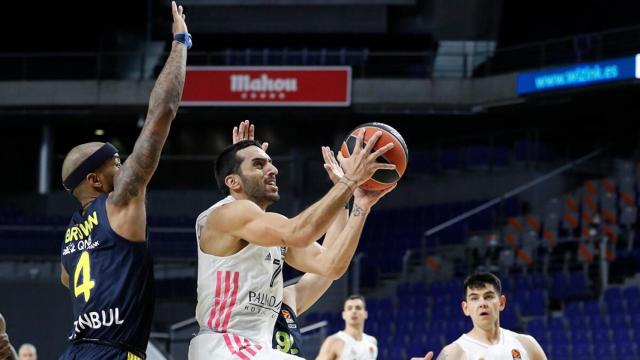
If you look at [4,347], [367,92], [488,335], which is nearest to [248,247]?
[4,347]

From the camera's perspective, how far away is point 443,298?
61.8 feet

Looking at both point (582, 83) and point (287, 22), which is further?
point (287, 22)

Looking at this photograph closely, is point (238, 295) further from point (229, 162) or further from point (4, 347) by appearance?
point (4, 347)

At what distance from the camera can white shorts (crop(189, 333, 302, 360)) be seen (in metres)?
4.99

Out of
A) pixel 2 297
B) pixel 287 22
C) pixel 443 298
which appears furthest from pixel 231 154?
pixel 287 22

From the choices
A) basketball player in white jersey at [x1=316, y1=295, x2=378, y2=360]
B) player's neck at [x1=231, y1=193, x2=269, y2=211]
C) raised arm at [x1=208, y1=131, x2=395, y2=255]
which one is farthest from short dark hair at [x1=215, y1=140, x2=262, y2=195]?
basketball player in white jersey at [x1=316, y1=295, x2=378, y2=360]

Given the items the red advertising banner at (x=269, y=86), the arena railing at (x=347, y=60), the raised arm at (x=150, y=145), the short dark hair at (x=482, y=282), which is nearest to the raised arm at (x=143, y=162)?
Answer: the raised arm at (x=150, y=145)

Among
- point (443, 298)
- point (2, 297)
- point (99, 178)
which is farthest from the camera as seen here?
point (2, 297)

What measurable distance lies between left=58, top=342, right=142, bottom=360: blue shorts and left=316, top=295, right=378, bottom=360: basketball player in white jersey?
6.83 meters

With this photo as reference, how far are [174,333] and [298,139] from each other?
33.1ft

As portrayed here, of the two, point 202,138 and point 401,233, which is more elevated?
point 202,138

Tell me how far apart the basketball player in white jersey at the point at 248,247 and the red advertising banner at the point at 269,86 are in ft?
61.4

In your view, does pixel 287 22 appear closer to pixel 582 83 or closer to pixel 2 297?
pixel 582 83

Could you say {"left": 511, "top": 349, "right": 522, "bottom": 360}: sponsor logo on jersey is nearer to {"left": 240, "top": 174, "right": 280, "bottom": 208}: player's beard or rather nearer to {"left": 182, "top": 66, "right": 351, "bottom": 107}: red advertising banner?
{"left": 240, "top": 174, "right": 280, "bottom": 208}: player's beard
